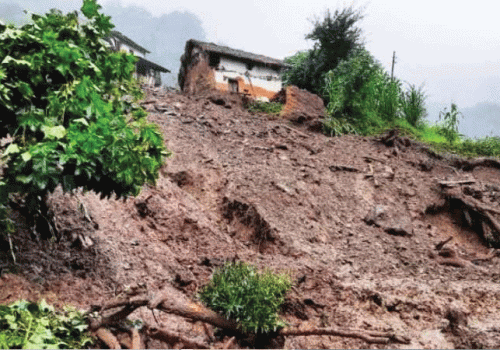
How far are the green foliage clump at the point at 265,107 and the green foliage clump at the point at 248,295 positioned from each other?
8705 millimetres

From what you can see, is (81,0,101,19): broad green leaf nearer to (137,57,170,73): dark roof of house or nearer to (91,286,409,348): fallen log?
(91,286,409,348): fallen log

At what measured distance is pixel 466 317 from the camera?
17.3ft

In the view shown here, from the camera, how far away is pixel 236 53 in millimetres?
21625

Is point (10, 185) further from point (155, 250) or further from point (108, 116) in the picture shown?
point (155, 250)

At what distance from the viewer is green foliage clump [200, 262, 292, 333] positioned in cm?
460

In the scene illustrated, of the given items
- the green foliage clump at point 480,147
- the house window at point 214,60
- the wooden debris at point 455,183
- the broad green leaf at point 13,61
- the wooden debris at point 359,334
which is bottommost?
the wooden debris at point 359,334

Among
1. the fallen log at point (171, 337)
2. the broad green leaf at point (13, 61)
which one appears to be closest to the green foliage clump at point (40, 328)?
the fallen log at point (171, 337)

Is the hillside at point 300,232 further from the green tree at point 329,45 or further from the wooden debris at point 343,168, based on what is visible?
the green tree at point 329,45

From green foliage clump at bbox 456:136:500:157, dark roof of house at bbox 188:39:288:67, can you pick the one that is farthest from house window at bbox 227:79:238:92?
green foliage clump at bbox 456:136:500:157

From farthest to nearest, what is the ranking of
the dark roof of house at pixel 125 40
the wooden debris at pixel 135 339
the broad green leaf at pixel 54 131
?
the dark roof of house at pixel 125 40 < the wooden debris at pixel 135 339 < the broad green leaf at pixel 54 131

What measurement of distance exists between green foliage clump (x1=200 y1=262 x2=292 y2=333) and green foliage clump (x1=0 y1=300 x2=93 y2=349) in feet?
5.56

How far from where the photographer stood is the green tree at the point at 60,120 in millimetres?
3443

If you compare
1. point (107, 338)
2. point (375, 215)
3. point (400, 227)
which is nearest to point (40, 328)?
point (107, 338)

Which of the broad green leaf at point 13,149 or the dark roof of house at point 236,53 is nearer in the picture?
the broad green leaf at point 13,149
